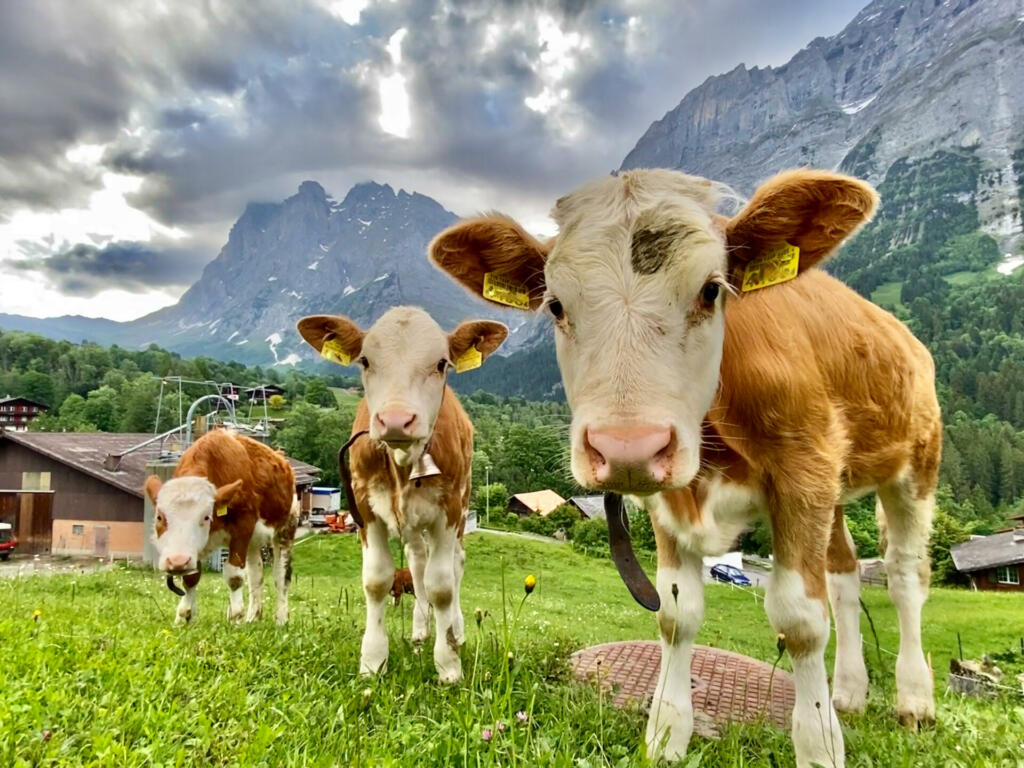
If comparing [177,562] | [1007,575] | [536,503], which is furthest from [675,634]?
[536,503]

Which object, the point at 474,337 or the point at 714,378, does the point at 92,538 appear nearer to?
the point at 474,337

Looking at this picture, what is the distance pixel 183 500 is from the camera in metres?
6.39

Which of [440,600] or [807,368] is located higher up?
[807,368]

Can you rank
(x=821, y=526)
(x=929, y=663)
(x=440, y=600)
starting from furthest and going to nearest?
(x=440, y=600) → (x=929, y=663) → (x=821, y=526)

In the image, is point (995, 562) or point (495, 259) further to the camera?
point (995, 562)

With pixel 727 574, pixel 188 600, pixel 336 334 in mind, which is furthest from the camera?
pixel 727 574

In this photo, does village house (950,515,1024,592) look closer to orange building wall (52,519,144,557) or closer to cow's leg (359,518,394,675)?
cow's leg (359,518,394,675)

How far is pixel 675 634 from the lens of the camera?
3.19 meters

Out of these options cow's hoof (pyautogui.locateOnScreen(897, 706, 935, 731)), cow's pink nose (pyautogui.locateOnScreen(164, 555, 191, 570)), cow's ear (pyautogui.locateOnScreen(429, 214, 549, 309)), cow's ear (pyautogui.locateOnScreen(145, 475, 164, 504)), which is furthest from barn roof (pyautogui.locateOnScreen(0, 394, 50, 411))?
cow's hoof (pyautogui.locateOnScreen(897, 706, 935, 731))

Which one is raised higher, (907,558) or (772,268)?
(772,268)

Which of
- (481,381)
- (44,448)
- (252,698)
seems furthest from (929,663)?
(481,381)

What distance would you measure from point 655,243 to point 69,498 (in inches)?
1611

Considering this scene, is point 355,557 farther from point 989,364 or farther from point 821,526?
point 989,364

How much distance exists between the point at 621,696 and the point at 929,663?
2145mm
